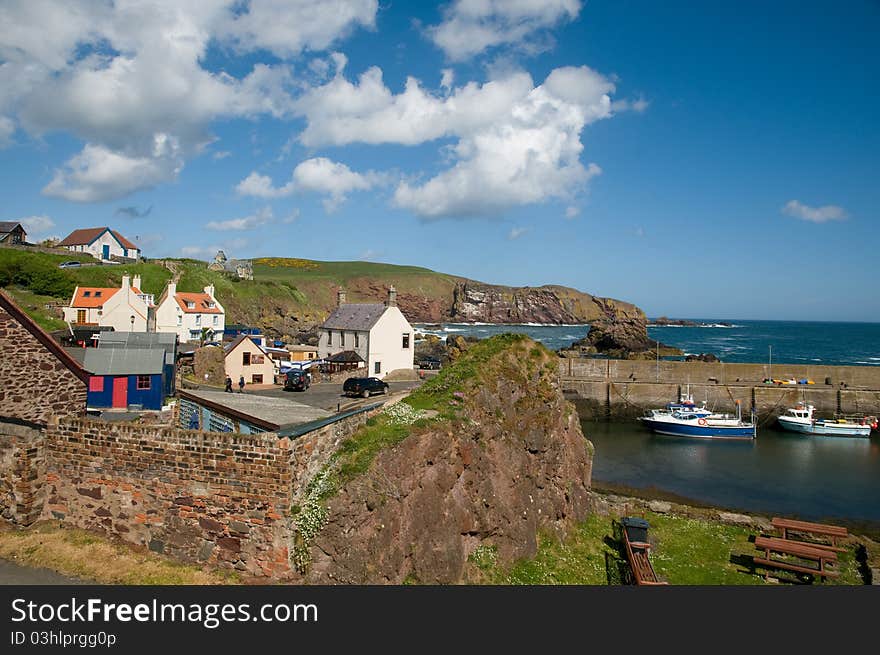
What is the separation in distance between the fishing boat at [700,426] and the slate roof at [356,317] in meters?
27.6

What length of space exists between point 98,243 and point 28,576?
101 meters

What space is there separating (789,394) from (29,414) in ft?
199

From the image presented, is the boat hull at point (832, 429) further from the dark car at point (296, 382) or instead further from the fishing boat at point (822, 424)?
the dark car at point (296, 382)

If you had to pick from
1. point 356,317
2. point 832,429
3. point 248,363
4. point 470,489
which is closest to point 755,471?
point 832,429

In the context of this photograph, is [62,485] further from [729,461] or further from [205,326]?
[205,326]

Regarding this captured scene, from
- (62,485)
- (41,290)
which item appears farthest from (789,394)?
(41,290)

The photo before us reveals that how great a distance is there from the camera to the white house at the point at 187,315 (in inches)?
2368

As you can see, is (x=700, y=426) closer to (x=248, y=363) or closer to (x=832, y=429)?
(x=832, y=429)

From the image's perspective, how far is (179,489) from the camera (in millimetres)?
11961

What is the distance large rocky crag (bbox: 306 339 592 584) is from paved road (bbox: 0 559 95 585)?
480 cm

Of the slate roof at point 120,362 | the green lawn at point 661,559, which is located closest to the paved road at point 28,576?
the green lawn at point 661,559

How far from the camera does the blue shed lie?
24625 millimetres

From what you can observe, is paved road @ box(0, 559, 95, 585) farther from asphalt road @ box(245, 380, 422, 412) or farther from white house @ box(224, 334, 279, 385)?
white house @ box(224, 334, 279, 385)
